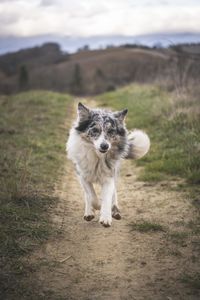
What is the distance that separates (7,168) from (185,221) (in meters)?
3.46

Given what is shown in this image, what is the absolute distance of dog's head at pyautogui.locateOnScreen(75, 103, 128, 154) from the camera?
5816mm

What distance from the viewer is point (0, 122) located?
12719 millimetres

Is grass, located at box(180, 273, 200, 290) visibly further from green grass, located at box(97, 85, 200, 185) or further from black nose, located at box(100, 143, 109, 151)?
green grass, located at box(97, 85, 200, 185)

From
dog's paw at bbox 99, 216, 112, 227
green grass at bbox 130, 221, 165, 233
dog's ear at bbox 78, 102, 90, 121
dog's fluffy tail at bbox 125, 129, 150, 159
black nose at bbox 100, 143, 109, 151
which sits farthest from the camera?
dog's fluffy tail at bbox 125, 129, 150, 159

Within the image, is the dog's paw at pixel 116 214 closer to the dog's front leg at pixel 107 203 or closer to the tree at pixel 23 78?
the dog's front leg at pixel 107 203

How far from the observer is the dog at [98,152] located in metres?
5.90

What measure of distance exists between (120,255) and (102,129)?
1915 mm

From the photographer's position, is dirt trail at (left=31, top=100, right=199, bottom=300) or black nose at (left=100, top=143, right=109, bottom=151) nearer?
dirt trail at (left=31, top=100, right=199, bottom=300)

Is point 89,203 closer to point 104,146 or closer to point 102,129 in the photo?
point 104,146

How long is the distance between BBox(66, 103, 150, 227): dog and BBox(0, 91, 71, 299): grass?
27.9 inches

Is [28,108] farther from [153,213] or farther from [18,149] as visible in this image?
[153,213]

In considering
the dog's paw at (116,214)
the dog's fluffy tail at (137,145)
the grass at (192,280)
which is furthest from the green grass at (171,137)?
the grass at (192,280)

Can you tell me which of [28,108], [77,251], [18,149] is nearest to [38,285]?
[77,251]

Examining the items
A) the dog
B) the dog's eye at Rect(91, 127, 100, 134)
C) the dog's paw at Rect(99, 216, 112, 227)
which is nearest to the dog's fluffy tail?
the dog
